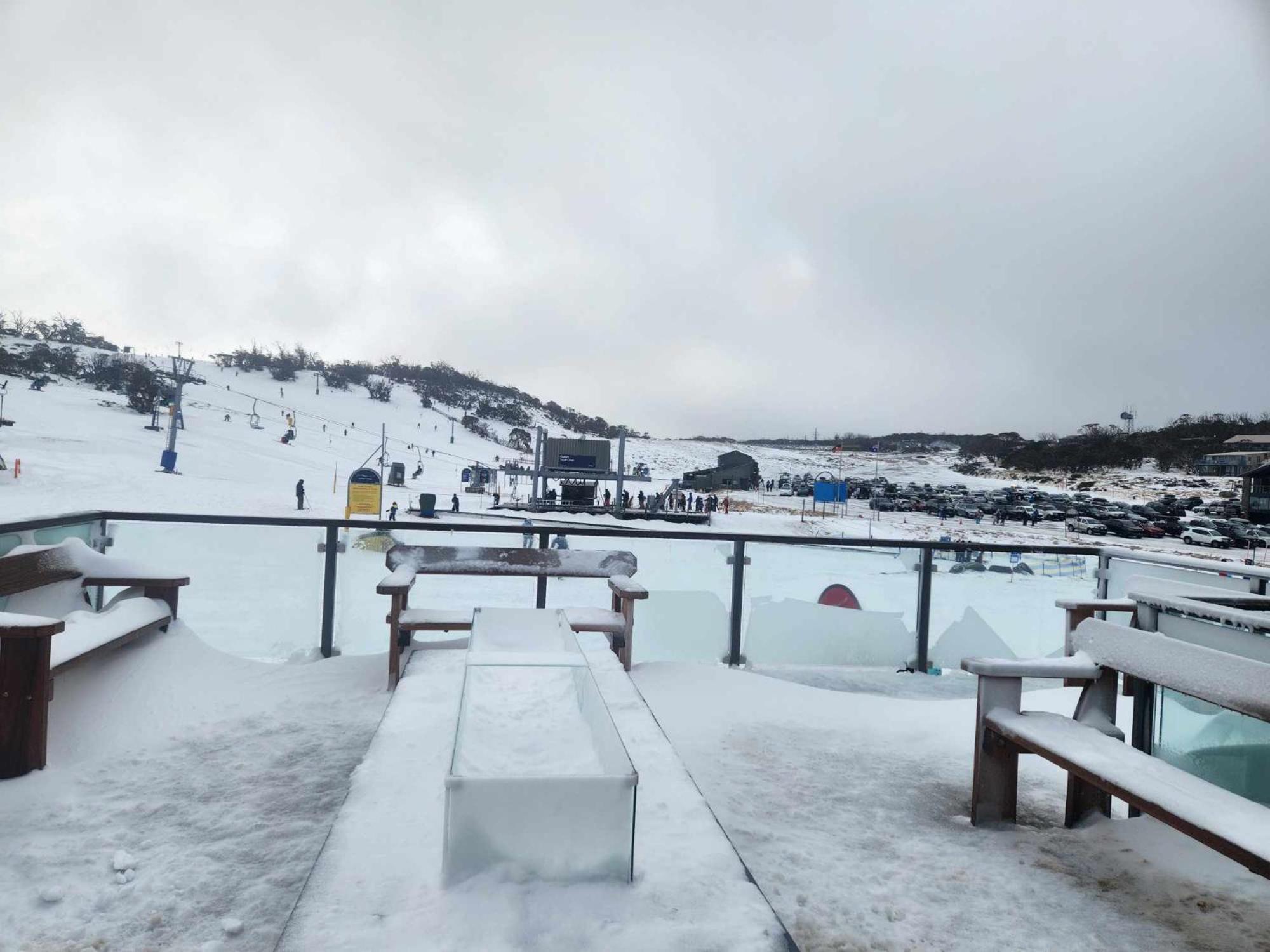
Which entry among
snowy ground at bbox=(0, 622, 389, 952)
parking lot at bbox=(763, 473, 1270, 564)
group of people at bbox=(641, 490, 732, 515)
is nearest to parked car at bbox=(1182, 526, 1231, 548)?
parking lot at bbox=(763, 473, 1270, 564)

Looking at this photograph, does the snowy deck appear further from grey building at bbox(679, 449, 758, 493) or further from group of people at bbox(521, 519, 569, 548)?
grey building at bbox(679, 449, 758, 493)

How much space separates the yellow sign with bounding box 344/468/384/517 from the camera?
2419 cm

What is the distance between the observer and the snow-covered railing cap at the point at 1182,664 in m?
2.13

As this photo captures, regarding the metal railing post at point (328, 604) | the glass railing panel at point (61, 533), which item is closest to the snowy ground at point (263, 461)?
the glass railing panel at point (61, 533)

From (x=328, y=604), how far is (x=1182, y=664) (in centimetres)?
464

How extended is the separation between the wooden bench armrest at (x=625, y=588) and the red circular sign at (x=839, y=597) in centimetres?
152

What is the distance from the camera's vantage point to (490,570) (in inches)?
186

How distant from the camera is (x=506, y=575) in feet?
15.6

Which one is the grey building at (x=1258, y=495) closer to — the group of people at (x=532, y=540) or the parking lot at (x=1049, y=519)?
the parking lot at (x=1049, y=519)

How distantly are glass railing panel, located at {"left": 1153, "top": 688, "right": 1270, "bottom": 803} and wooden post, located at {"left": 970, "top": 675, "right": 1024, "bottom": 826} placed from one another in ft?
1.99

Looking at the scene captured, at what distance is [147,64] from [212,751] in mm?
10864

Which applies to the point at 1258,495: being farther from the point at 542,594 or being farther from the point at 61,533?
the point at 61,533

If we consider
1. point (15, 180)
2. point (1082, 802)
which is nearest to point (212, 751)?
point (1082, 802)

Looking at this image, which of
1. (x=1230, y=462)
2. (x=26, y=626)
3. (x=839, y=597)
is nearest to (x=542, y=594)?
(x=839, y=597)
